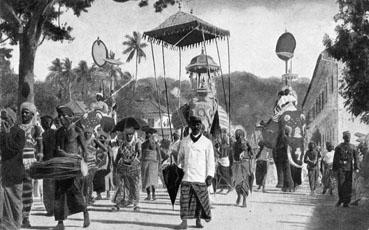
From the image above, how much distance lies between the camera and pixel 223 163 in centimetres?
A: 1206

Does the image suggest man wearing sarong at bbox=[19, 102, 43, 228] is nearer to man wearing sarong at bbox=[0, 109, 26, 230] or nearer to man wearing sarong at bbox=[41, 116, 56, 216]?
man wearing sarong at bbox=[41, 116, 56, 216]

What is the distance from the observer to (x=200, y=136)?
8.10m

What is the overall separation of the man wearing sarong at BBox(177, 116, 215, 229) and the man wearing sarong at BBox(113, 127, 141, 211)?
2.11 metres


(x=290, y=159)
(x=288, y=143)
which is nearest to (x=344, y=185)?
(x=288, y=143)

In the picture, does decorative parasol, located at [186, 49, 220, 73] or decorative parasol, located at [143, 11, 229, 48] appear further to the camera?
decorative parasol, located at [186, 49, 220, 73]

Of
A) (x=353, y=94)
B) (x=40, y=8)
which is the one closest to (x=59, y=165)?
(x=40, y=8)

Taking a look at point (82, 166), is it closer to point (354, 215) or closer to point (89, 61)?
point (89, 61)

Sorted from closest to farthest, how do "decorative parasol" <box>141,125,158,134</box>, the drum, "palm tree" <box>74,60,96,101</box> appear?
the drum, "palm tree" <box>74,60,96,101</box>, "decorative parasol" <box>141,125,158,134</box>

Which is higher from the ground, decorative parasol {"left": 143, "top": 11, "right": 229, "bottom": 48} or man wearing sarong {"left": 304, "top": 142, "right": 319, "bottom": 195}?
decorative parasol {"left": 143, "top": 11, "right": 229, "bottom": 48}

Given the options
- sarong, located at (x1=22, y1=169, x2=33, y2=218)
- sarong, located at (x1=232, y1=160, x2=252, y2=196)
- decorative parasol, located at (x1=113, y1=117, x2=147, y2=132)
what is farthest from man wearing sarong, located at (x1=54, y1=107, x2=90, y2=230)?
sarong, located at (x1=232, y1=160, x2=252, y2=196)

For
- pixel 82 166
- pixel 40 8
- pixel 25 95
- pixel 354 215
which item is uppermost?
pixel 40 8

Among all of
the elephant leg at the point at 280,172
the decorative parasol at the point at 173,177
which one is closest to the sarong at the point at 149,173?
the decorative parasol at the point at 173,177

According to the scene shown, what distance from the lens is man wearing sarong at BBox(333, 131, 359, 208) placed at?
10578 mm

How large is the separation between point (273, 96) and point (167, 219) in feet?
13.7
